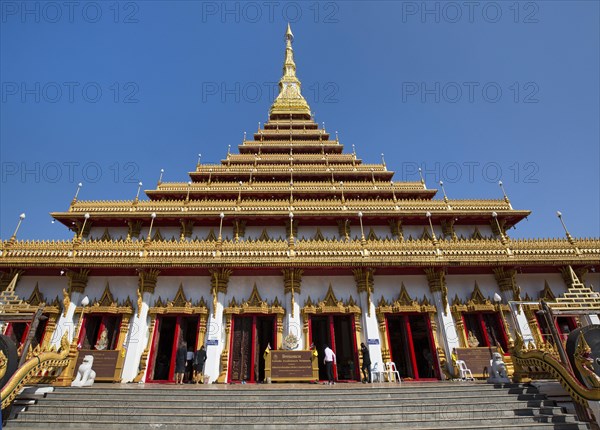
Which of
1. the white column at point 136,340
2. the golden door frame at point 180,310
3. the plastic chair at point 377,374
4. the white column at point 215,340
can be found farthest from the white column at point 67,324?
the plastic chair at point 377,374

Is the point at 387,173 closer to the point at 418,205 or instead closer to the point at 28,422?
the point at 418,205

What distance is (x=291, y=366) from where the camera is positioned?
14.5 meters

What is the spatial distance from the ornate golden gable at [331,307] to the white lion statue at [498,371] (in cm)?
585

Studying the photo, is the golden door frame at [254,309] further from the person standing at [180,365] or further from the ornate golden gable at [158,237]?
the ornate golden gable at [158,237]

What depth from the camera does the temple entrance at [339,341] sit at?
16156mm

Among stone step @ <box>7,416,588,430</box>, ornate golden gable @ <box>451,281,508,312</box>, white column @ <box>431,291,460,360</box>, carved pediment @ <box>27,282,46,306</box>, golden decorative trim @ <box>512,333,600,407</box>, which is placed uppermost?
carved pediment @ <box>27,282,46,306</box>

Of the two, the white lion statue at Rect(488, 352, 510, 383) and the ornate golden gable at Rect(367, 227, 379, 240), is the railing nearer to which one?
the ornate golden gable at Rect(367, 227, 379, 240)

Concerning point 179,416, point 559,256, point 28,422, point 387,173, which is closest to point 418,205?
point 387,173

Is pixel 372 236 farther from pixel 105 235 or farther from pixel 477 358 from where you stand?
pixel 105 235

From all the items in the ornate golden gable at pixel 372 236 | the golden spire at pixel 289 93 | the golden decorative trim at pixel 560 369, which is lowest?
the golden decorative trim at pixel 560 369

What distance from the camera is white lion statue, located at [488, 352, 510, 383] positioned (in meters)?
12.7

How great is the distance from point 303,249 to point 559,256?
41.7 feet

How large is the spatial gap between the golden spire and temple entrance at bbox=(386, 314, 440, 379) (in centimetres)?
2521

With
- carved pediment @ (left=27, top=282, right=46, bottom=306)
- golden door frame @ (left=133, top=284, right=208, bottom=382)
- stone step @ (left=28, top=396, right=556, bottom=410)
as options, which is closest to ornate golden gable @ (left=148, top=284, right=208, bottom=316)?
golden door frame @ (left=133, top=284, right=208, bottom=382)
